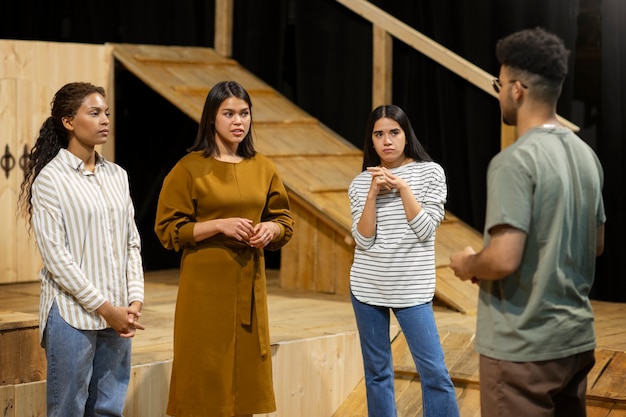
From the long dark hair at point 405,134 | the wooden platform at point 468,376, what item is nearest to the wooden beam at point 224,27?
the wooden platform at point 468,376

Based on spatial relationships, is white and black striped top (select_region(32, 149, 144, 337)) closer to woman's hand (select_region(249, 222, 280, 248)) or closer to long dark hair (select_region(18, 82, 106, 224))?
long dark hair (select_region(18, 82, 106, 224))

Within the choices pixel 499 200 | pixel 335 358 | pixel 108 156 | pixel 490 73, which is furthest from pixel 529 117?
pixel 108 156

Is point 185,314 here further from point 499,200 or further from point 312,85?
point 312,85

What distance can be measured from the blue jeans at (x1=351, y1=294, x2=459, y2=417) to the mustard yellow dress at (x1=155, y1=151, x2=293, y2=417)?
1.44 feet

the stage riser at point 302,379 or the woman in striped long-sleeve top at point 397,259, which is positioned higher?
the woman in striped long-sleeve top at point 397,259

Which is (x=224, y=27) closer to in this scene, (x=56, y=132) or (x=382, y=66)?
(x=382, y=66)

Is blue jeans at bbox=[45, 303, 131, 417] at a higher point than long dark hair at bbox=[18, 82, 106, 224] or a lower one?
lower

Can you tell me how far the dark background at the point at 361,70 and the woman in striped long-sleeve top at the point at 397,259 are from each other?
249 cm

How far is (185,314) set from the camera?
3746 mm

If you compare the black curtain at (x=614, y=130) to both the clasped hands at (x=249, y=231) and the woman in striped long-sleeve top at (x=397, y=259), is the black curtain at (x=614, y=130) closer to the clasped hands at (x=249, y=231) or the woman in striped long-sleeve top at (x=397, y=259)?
the woman in striped long-sleeve top at (x=397, y=259)

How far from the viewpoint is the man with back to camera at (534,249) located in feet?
8.21

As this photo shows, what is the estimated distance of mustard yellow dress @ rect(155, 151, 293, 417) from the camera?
12.2 feet

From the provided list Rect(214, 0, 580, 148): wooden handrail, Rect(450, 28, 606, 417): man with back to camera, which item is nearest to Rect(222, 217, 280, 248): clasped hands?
Rect(450, 28, 606, 417): man with back to camera

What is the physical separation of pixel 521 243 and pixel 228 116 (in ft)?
4.92
